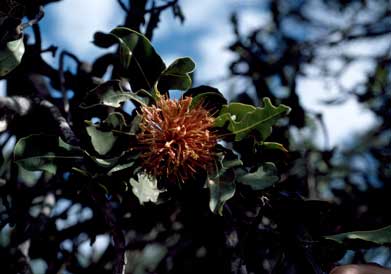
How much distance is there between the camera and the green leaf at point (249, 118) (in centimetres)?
133

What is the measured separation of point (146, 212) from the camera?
201 centimetres

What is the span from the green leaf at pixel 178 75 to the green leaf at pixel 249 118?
13 centimetres

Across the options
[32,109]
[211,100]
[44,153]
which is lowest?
[32,109]

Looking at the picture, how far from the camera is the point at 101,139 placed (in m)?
1.31

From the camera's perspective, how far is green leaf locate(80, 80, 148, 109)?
4.39 ft

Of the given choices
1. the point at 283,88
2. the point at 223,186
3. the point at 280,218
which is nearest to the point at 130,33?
the point at 223,186

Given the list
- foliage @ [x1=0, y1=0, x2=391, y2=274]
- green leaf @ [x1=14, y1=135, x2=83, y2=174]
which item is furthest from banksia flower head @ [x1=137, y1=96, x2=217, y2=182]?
green leaf @ [x1=14, y1=135, x2=83, y2=174]

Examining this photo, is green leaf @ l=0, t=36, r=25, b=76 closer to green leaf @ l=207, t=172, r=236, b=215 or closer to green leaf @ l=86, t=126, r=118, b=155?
green leaf @ l=86, t=126, r=118, b=155

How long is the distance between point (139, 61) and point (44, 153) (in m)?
0.34

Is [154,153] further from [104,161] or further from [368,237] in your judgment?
[368,237]

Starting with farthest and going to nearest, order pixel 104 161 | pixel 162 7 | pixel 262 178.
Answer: pixel 162 7 < pixel 262 178 < pixel 104 161

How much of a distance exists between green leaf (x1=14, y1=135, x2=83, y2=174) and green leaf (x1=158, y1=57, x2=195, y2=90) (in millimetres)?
292

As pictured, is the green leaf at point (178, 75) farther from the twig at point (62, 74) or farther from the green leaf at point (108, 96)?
the twig at point (62, 74)

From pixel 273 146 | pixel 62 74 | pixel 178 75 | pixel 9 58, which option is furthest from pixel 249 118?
pixel 62 74
